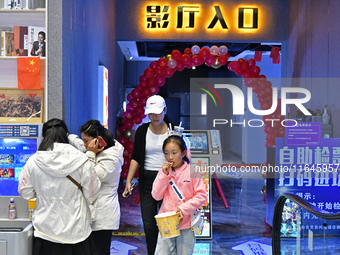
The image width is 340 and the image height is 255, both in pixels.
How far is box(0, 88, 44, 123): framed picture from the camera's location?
3.67m

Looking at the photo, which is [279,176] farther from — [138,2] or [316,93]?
[138,2]

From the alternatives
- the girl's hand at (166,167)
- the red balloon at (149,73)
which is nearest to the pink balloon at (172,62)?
the red balloon at (149,73)

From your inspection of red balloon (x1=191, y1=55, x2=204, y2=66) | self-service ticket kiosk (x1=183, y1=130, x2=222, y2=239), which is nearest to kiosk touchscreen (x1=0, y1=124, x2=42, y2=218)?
self-service ticket kiosk (x1=183, y1=130, x2=222, y2=239)

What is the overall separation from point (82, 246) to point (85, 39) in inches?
103

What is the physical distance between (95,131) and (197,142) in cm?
274

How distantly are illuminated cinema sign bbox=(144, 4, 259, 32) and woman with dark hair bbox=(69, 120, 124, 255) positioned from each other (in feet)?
19.0

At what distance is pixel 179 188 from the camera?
3061 millimetres

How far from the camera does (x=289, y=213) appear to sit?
3.56 meters

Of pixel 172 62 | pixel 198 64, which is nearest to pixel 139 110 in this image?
pixel 172 62

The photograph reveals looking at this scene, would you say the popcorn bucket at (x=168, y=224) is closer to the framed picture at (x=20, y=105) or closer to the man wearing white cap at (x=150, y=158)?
the man wearing white cap at (x=150, y=158)

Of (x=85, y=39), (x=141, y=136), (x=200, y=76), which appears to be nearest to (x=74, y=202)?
(x=141, y=136)

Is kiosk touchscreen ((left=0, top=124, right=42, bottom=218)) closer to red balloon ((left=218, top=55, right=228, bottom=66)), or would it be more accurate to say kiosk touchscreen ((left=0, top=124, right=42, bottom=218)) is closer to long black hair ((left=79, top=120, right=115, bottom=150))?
long black hair ((left=79, top=120, right=115, bottom=150))

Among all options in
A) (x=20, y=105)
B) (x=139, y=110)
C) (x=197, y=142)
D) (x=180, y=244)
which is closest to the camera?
(x=180, y=244)

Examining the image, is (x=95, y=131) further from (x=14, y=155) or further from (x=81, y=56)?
(x=81, y=56)
